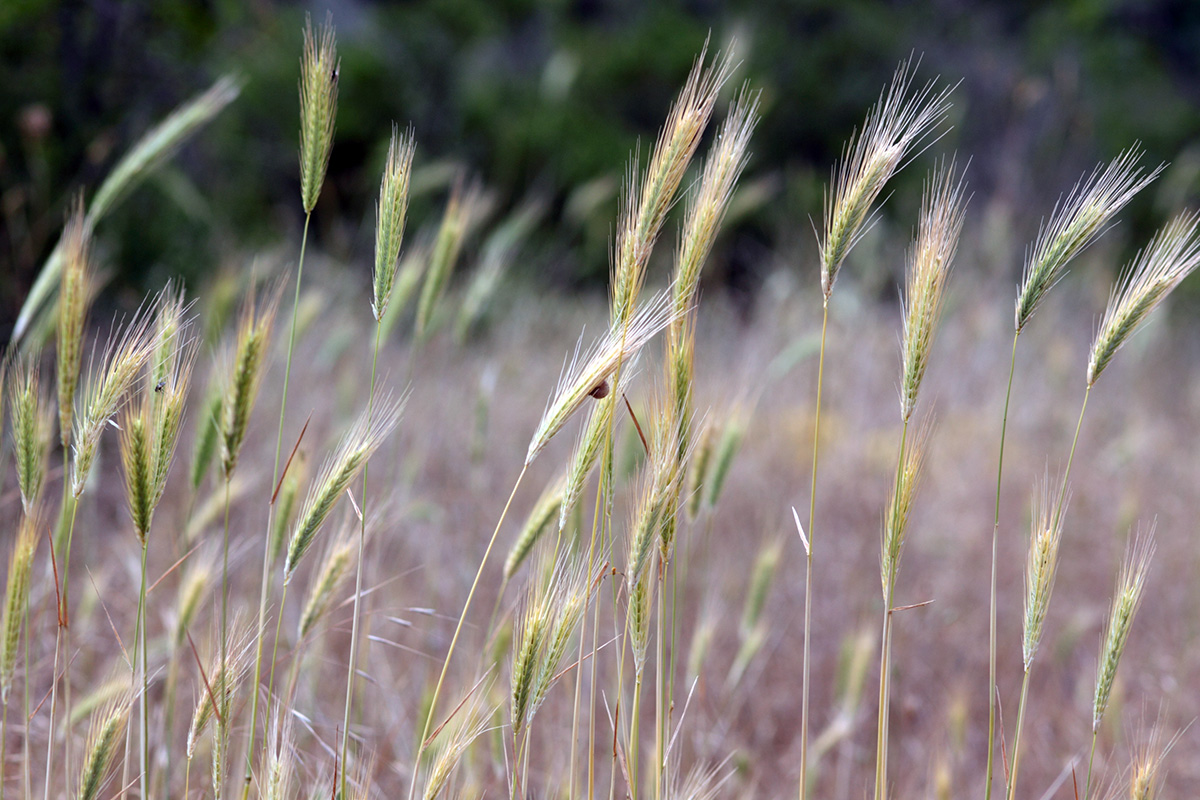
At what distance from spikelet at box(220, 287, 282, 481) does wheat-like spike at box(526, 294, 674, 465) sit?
30cm

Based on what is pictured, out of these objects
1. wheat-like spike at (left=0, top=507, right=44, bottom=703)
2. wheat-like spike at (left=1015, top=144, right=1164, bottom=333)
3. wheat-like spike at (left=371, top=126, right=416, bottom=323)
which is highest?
wheat-like spike at (left=1015, top=144, right=1164, bottom=333)

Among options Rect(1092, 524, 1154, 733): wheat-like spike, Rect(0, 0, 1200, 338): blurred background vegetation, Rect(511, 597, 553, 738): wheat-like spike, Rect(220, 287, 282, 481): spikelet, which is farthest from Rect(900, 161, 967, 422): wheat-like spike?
Rect(0, 0, 1200, 338): blurred background vegetation

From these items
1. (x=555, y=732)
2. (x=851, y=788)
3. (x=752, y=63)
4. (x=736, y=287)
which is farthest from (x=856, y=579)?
(x=752, y=63)

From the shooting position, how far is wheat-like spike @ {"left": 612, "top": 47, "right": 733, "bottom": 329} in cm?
92

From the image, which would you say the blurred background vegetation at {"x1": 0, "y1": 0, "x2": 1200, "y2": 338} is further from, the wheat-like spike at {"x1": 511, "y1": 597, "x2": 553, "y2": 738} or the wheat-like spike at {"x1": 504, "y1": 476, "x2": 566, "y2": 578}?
the wheat-like spike at {"x1": 511, "y1": 597, "x2": 553, "y2": 738}

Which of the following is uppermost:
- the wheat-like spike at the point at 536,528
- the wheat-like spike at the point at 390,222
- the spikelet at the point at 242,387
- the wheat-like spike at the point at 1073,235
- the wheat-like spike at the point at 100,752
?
the wheat-like spike at the point at 1073,235

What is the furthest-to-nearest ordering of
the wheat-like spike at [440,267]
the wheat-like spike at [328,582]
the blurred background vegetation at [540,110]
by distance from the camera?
the blurred background vegetation at [540,110] → the wheat-like spike at [440,267] → the wheat-like spike at [328,582]

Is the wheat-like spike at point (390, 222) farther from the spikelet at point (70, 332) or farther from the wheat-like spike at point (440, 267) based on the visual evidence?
the wheat-like spike at point (440, 267)

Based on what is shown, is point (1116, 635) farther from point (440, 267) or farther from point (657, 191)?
point (440, 267)

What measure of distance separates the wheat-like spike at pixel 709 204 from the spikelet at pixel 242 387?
1.39ft

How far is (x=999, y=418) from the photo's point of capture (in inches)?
171

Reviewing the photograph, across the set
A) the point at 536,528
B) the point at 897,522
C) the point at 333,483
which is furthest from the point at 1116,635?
the point at 333,483

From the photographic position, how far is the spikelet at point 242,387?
2.92ft

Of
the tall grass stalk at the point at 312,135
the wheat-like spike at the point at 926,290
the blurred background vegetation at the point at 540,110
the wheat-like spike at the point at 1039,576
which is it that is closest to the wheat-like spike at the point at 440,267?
the tall grass stalk at the point at 312,135
